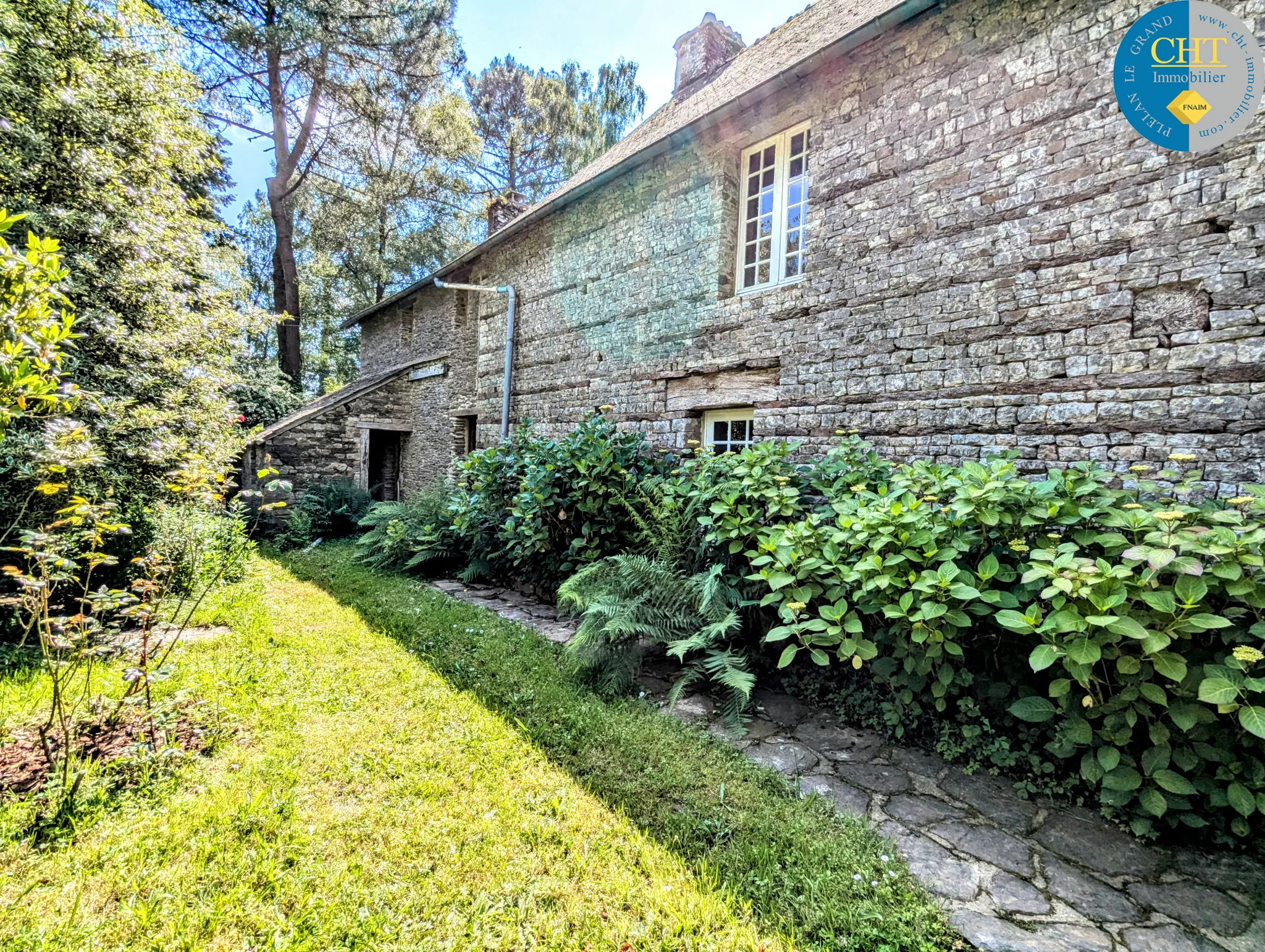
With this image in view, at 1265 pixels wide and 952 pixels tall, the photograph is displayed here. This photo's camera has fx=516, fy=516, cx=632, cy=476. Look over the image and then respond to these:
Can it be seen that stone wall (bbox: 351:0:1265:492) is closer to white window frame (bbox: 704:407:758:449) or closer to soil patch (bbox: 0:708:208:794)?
white window frame (bbox: 704:407:758:449)

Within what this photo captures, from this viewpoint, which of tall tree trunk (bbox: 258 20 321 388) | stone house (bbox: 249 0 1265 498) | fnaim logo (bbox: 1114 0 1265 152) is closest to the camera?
fnaim logo (bbox: 1114 0 1265 152)

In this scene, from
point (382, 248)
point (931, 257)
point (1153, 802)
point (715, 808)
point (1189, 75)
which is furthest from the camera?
point (382, 248)

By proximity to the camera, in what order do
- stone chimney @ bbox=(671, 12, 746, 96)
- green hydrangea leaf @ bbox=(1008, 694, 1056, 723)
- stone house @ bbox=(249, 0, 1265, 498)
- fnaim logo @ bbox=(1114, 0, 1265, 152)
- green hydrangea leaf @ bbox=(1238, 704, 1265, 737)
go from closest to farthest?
green hydrangea leaf @ bbox=(1238, 704, 1265, 737), green hydrangea leaf @ bbox=(1008, 694, 1056, 723), fnaim logo @ bbox=(1114, 0, 1265, 152), stone house @ bbox=(249, 0, 1265, 498), stone chimney @ bbox=(671, 12, 746, 96)

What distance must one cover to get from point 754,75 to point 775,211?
1.92 meters

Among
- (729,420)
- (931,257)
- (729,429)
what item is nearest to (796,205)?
(931,257)

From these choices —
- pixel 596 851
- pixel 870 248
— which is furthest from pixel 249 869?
pixel 870 248

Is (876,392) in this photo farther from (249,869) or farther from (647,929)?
(249,869)

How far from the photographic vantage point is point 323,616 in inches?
199

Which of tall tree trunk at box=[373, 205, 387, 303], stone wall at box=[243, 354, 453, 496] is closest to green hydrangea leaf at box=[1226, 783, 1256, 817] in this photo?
stone wall at box=[243, 354, 453, 496]

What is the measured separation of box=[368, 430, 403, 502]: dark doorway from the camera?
12.6 meters

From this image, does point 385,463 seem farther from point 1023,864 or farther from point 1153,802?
point 1153,802

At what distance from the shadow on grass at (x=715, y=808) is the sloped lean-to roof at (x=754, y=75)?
18.8 ft

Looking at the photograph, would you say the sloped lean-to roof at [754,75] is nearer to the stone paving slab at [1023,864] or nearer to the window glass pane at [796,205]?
the window glass pane at [796,205]

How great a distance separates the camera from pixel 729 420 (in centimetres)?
623
